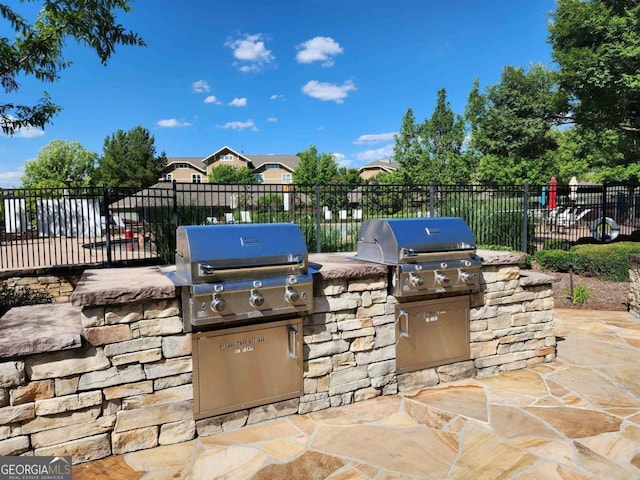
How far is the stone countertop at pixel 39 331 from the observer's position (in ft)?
6.97

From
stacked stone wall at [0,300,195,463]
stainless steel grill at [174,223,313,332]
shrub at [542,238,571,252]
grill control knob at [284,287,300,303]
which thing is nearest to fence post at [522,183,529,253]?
shrub at [542,238,571,252]

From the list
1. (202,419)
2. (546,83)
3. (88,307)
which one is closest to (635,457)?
(202,419)

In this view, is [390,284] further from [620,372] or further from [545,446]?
[620,372]

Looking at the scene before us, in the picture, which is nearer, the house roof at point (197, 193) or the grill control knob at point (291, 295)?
the grill control knob at point (291, 295)

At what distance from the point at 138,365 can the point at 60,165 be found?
36850 millimetres

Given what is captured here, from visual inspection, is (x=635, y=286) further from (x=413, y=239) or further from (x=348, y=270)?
(x=348, y=270)

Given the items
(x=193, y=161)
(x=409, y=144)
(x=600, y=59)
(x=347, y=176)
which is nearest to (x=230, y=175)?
(x=347, y=176)

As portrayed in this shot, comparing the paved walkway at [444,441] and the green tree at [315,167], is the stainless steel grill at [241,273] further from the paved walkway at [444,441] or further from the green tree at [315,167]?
the green tree at [315,167]

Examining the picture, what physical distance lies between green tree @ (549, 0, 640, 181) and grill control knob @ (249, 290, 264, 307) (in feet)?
31.7

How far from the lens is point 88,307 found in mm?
2287

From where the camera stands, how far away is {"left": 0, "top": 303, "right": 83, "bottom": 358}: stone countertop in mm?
2125

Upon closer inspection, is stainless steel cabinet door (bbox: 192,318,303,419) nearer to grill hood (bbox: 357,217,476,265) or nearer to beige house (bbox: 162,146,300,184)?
grill hood (bbox: 357,217,476,265)

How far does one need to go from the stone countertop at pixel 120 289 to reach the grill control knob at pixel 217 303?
260 mm

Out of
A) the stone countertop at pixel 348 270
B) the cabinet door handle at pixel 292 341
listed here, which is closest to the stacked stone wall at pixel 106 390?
the cabinet door handle at pixel 292 341
